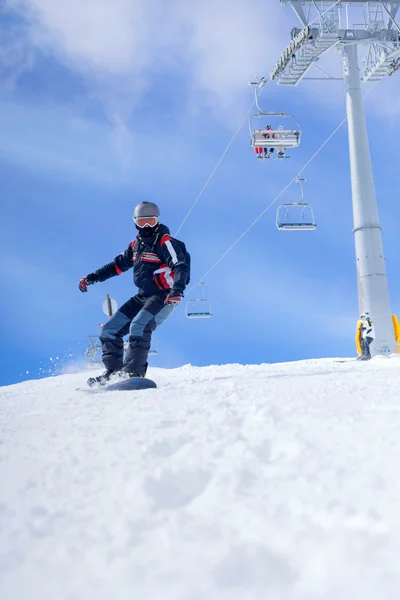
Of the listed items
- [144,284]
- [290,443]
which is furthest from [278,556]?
[144,284]

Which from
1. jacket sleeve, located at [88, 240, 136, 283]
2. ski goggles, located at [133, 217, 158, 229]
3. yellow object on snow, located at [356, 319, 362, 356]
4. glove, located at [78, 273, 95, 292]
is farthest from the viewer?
yellow object on snow, located at [356, 319, 362, 356]

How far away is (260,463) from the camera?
6.37ft

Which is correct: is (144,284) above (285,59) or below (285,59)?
below

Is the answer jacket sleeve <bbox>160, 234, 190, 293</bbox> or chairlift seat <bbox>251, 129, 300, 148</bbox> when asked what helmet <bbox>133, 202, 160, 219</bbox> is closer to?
jacket sleeve <bbox>160, 234, 190, 293</bbox>

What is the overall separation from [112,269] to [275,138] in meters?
10.2

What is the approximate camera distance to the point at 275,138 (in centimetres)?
1559

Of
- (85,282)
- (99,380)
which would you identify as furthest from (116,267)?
(99,380)

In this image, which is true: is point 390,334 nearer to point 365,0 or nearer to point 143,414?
point 365,0

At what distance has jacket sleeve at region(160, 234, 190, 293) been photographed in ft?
19.4

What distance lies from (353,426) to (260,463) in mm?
501

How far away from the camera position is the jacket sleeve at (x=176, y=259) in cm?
591

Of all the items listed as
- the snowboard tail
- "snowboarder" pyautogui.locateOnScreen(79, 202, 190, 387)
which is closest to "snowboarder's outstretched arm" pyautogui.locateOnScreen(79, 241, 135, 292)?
"snowboarder" pyautogui.locateOnScreen(79, 202, 190, 387)

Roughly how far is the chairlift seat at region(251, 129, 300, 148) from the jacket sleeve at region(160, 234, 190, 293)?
33.8ft

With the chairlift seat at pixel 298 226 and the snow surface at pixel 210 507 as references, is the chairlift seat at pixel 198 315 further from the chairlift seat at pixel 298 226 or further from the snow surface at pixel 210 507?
the snow surface at pixel 210 507
